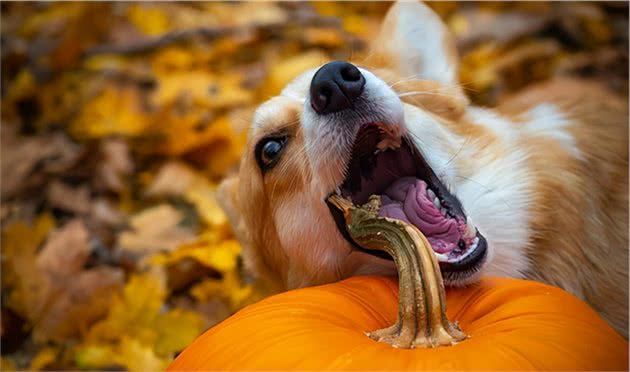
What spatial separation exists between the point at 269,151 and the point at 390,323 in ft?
2.44

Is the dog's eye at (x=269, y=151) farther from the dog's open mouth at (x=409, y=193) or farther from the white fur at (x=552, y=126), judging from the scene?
the white fur at (x=552, y=126)

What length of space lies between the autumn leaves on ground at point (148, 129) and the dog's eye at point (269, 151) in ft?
1.09

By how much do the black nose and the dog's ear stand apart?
0.66 metres

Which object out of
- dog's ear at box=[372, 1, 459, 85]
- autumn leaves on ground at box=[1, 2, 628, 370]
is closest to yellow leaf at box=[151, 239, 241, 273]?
autumn leaves on ground at box=[1, 2, 628, 370]

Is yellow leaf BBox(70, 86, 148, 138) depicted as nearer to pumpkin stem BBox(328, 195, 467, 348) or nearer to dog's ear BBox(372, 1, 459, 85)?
dog's ear BBox(372, 1, 459, 85)

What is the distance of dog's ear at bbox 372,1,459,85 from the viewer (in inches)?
101

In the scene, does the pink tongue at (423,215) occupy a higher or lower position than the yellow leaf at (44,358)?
higher

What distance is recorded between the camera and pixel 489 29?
14.6 ft

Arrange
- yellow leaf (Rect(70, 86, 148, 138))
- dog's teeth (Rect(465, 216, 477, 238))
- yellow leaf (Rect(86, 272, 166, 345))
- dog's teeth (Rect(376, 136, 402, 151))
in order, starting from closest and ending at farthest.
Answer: dog's teeth (Rect(465, 216, 477, 238)) → dog's teeth (Rect(376, 136, 402, 151)) → yellow leaf (Rect(86, 272, 166, 345)) → yellow leaf (Rect(70, 86, 148, 138))

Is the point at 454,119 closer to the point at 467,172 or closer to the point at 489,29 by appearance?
the point at 467,172

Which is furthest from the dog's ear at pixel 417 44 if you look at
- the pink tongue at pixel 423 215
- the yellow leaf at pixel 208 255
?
the yellow leaf at pixel 208 255

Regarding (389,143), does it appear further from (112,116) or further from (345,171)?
(112,116)

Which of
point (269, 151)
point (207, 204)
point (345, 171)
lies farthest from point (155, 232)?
point (345, 171)

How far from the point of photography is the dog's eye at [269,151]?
215 cm
